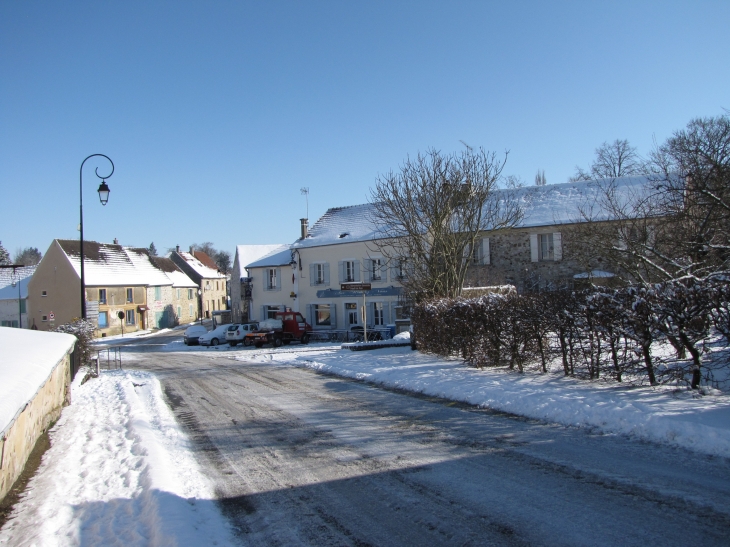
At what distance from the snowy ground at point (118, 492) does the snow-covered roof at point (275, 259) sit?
98.1 ft

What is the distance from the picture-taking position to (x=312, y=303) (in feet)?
122

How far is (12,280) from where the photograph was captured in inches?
1982

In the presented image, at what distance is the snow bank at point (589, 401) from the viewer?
22.4 feet

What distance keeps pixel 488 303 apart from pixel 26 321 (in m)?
46.7

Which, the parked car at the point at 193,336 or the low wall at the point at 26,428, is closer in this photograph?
the low wall at the point at 26,428

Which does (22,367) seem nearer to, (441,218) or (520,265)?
(441,218)

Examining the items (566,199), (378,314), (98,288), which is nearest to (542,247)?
(566,199)

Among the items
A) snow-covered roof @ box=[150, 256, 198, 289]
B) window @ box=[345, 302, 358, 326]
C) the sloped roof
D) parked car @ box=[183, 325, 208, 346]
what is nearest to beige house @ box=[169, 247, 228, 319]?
snow-covered roof @ box=[150, 256, 198, 289]

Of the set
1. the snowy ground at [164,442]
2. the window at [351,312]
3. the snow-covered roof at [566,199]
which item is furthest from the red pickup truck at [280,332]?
the snowy ground at [164,442]

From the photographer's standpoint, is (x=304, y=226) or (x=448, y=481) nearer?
(x=448, y=481)

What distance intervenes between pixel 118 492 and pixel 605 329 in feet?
25.3

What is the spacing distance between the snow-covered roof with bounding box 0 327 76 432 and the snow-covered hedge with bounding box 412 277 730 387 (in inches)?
329

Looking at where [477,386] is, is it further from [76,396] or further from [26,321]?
[26,321]

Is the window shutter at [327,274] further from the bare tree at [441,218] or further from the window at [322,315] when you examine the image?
the bare tree at [441,218]
